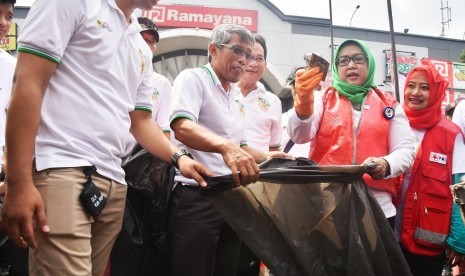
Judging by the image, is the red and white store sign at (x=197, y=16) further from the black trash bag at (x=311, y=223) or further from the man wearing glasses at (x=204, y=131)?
the black trash bag at (x=311, y=223)

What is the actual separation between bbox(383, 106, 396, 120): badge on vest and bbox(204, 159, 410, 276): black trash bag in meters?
0.70

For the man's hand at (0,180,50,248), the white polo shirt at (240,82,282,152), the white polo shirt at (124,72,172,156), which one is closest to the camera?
the man's hand at (0,180,50,248)

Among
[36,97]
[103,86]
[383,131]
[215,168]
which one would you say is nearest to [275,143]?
[383,131]

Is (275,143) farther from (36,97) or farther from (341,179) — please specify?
(36,97)

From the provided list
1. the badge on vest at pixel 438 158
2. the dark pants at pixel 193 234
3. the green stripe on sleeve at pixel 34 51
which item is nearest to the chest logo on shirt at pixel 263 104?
the badge on vest at pixel 438 158

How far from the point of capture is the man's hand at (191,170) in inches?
68.1

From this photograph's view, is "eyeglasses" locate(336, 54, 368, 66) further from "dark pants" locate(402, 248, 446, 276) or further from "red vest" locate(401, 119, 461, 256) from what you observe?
"dark pants" locate(402, 248, 446, 276)

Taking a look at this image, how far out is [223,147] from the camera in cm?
171

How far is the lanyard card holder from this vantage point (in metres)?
1.35

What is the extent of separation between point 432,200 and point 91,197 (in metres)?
2.32

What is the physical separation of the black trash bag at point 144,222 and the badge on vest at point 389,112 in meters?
1.39

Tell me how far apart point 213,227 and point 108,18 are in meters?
1.14

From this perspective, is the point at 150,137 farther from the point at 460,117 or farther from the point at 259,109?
the point at 460,117

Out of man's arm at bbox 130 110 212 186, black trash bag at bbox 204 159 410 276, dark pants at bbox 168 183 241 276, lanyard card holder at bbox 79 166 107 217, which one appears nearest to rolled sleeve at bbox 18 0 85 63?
lanyard card holder at bbox 79 166 107 217
